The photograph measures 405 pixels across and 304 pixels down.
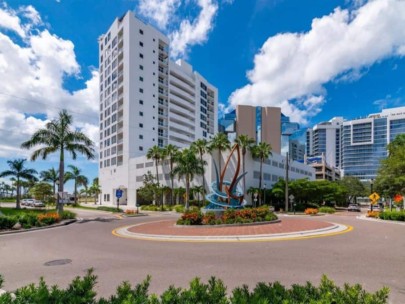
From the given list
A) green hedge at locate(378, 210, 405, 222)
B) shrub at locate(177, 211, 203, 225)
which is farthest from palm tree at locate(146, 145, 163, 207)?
green hedge at locate(378, 210, 405, 222)

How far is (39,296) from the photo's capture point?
339cm

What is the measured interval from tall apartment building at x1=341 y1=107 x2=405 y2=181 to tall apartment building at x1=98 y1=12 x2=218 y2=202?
126540 mm

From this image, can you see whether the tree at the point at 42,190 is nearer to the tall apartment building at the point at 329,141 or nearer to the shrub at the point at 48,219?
the shrub at the point at 48,219

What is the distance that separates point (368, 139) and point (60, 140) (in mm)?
178517

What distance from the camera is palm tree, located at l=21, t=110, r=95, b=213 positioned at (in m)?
26.7

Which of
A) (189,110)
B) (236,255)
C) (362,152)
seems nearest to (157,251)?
(236,255)

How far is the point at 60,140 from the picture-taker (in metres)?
27.4

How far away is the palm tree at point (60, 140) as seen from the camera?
87.5 ft

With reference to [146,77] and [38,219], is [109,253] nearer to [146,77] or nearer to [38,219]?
[38,219]

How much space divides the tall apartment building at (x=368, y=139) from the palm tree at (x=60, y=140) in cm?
16733

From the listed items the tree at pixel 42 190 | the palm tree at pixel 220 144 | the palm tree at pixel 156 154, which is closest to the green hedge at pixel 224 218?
the palm tree at pixel 220 144

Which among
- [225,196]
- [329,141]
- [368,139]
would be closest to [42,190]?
[225,196]

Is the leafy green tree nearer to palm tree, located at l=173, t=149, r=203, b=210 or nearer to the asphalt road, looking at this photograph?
the asphalt road

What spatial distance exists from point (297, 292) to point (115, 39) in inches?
3274
